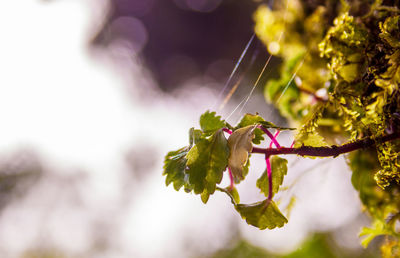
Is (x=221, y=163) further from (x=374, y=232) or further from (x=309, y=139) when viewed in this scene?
(x=374, y=232)

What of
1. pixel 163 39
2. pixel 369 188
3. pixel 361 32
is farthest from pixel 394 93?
pixel 163 39

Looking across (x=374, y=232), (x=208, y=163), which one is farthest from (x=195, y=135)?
(x=374, y=232)

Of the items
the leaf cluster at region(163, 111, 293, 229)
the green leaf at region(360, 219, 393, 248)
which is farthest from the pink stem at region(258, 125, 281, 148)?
the green leaf at region(360, 219, 393, 248)

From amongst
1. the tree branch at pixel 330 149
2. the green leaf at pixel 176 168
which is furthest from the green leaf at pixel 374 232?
the green leaf at pixel 176 168

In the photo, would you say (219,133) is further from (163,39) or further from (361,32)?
(163,39)

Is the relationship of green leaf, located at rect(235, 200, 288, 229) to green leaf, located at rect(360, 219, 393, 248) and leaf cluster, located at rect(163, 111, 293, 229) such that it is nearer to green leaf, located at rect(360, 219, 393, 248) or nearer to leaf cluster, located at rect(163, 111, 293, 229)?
leaf cluster, located at rect(163, 111, 293, 229)

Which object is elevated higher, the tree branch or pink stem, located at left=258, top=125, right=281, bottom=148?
pink stem, located at left=258, top=125, right=281, bottom=148

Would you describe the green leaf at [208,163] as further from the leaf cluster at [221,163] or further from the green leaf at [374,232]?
the green leaf at [374,232]
